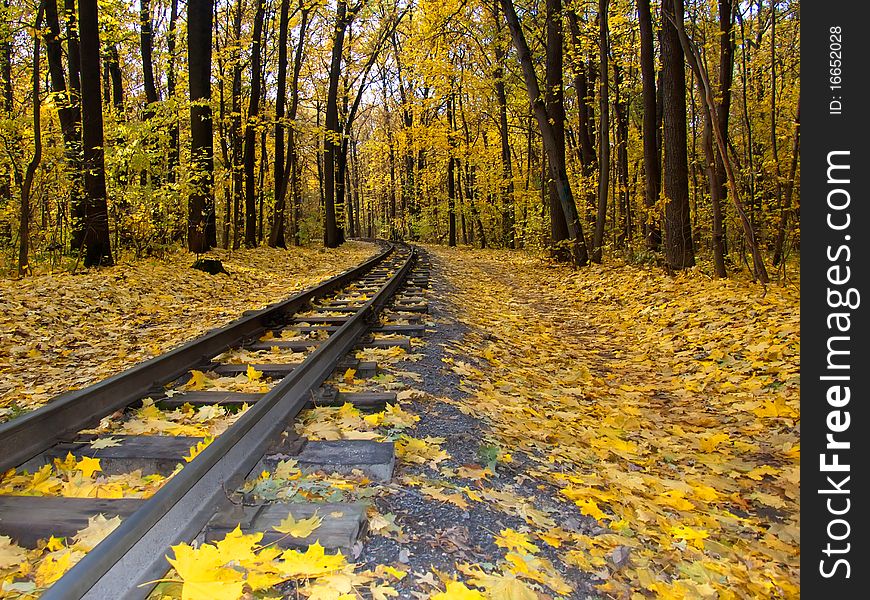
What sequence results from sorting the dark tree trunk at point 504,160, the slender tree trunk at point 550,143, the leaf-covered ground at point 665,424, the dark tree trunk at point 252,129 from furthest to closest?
the dark tree trunk at point 504,160 → the dark tree trunk at point 252,129 → the slender tree trunk at point 550,143 → the leaf-covered ground at point 665,424

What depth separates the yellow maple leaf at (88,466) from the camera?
Result: 2738mm

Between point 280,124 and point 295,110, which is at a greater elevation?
point 295,110

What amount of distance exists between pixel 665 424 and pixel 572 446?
1087 millimetres

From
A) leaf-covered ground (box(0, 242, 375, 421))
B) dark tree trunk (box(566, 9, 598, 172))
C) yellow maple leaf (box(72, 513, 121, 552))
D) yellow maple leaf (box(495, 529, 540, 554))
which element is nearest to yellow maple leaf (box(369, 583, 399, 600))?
yellow maple leaf (box(495, 529, 540, 554))

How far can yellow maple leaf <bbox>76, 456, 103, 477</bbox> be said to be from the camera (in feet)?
8.98

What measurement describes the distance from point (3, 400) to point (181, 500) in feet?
11.0

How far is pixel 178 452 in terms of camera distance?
2.88m

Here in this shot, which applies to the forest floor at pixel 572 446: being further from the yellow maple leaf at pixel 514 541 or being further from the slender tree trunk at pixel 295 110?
the slender tree trunk at pixel 295 110

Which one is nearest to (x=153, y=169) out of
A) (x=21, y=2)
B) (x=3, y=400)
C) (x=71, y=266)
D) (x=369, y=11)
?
(x=71, y=266)

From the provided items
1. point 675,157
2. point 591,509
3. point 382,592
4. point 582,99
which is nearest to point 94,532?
point 382,592

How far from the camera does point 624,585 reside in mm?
2111

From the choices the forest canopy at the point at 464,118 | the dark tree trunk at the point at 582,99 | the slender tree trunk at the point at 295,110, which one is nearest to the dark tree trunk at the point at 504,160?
the forest canopy at the point at 464,118

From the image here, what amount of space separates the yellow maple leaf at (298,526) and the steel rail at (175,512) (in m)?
0.32

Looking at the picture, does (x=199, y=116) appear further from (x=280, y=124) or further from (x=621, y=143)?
(x=621, y=143)
